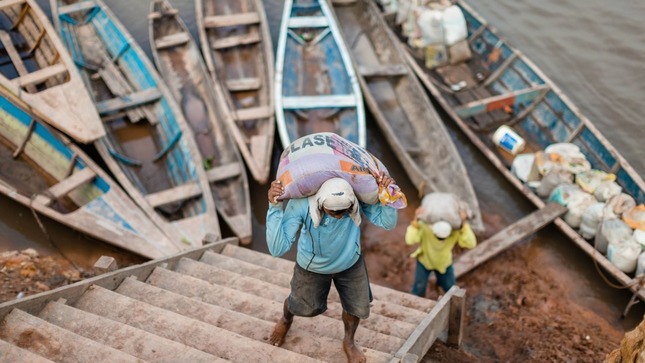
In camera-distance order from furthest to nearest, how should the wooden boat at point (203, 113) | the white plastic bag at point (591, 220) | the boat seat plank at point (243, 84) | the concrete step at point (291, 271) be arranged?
the boat seat plank at point (243, 84)
the wooden boat at point (203, 113)
the white plastic bag at point (591, 220)
the concrete step at point (291, 271)

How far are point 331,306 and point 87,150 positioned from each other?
5.41 m

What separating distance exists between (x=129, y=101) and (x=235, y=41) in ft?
7.47

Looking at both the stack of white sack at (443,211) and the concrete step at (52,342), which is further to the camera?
the stack of white sack at (443,211)

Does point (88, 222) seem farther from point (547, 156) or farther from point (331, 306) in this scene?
point (547, 156)

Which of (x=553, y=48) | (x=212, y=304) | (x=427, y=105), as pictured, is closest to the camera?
(x=212, y=304)

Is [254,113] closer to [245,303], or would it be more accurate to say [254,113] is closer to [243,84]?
[243,84]

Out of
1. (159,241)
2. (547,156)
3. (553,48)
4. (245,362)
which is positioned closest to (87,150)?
(159,241)

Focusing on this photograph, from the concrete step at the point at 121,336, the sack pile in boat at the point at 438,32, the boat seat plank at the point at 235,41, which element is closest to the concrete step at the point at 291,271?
the concrete step at the point at 121,336

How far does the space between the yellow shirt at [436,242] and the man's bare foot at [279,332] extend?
6.72 feet

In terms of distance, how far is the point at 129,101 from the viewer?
8.33m

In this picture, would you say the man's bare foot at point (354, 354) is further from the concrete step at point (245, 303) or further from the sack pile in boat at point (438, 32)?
the sack pile in boat at point (438, 32)

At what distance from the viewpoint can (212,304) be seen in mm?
4477

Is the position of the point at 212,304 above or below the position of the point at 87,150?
above

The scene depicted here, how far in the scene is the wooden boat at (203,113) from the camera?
300 inches
